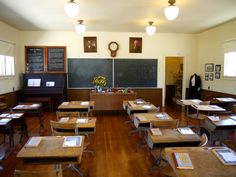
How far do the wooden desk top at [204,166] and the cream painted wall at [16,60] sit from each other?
5.93 meters

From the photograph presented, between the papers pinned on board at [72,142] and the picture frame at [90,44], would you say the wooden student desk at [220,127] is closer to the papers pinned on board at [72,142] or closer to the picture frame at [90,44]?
the papers pinned on board at [72,142]

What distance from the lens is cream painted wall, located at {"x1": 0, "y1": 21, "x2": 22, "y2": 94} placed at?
248 inches

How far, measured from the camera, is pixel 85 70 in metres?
7.99

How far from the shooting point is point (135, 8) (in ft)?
16.2

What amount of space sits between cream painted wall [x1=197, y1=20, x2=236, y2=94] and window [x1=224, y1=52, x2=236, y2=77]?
0.53ft

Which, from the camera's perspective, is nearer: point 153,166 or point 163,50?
point 153,166

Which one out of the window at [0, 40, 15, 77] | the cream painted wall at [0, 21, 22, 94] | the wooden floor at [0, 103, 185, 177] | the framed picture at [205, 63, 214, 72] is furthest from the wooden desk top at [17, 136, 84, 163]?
the framed picture at [205, 63, 214, 72]

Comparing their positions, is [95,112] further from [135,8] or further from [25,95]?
[135,8]

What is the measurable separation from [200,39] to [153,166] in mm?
6570

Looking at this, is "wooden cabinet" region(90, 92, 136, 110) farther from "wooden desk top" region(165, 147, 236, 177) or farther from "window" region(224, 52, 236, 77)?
"wooden desk top" region(165, 147, 236, 177)

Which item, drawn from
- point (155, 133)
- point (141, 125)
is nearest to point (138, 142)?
point (141, 125)

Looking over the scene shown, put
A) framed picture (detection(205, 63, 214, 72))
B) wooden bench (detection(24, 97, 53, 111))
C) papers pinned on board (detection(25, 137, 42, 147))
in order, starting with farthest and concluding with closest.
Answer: framed picture (detection(205, 63, 214, 72)) → wooden bench (detection(24, 97, 53, 111)) → papers pinned on board (detection(25, 137, 42, 147))

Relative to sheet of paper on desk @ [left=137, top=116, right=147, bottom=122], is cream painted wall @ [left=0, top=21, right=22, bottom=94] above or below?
above

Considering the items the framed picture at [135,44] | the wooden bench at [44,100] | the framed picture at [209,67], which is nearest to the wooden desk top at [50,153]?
the wooden bench at [44,100]
